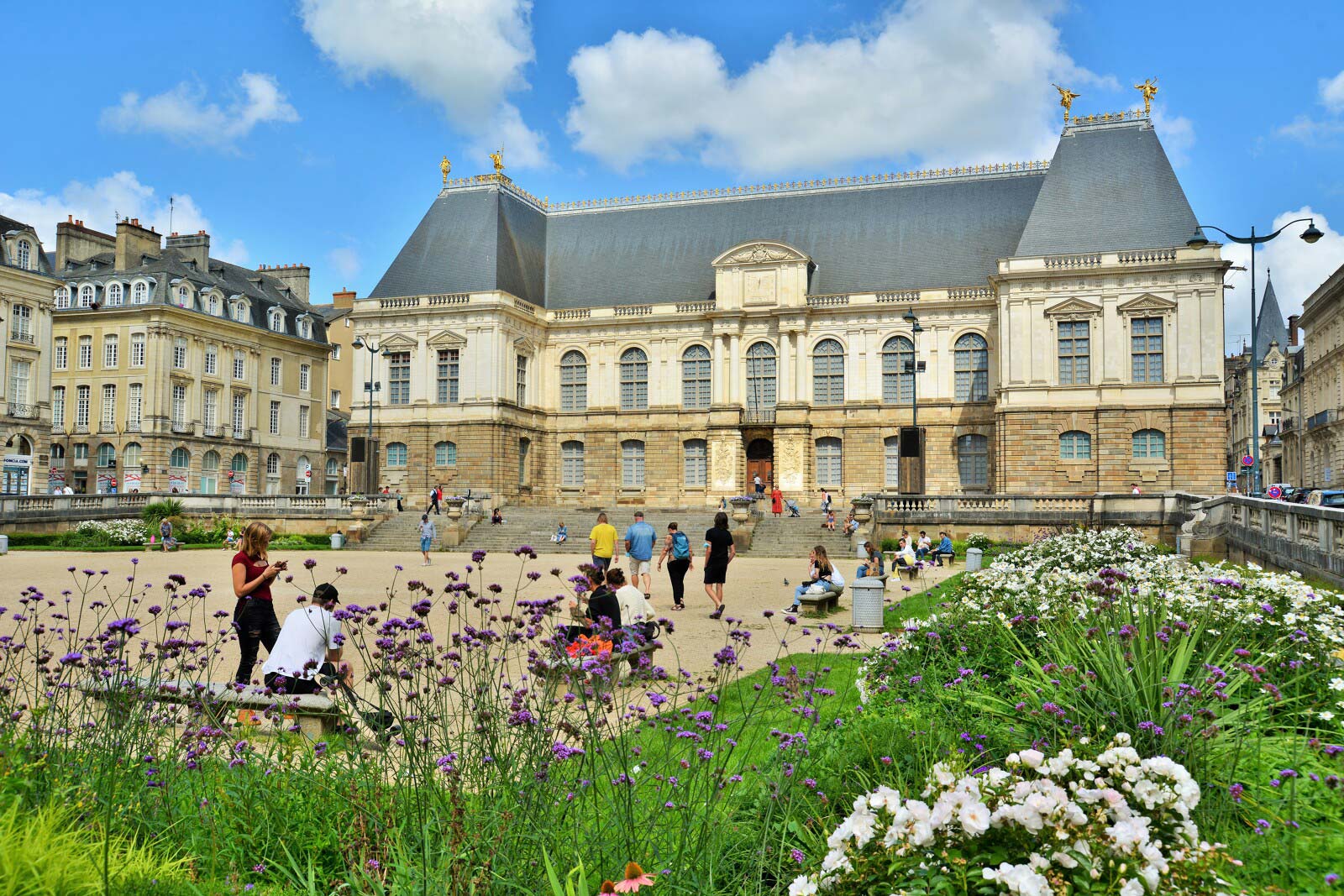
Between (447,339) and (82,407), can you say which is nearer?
(447,339)

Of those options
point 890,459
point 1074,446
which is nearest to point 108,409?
point 890,459

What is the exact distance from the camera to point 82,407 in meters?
46.8

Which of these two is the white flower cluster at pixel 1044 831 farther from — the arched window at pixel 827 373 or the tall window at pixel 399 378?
the tall window at pixel 399 378

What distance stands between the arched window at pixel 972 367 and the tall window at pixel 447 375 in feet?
66.1

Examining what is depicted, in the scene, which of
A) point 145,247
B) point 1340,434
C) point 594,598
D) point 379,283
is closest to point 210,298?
point 145,247

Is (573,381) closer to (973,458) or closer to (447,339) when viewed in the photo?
(447,339)

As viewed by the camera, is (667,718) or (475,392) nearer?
(667,718)

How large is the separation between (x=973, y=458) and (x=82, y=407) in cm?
4052

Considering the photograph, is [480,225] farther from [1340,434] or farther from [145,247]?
[1340,434]

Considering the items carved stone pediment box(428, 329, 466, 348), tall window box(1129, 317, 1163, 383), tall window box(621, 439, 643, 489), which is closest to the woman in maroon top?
carved stone pediment box(428, 329, 466, 348)

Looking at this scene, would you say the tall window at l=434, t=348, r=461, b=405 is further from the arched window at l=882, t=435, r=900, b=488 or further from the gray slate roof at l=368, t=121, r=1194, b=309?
the arched window at l=882, t=435, r=900, b=488

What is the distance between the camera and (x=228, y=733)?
468 centimetres

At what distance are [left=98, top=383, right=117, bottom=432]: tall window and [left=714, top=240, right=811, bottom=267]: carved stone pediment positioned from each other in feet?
94.2

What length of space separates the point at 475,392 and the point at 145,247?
2142 centimetres
